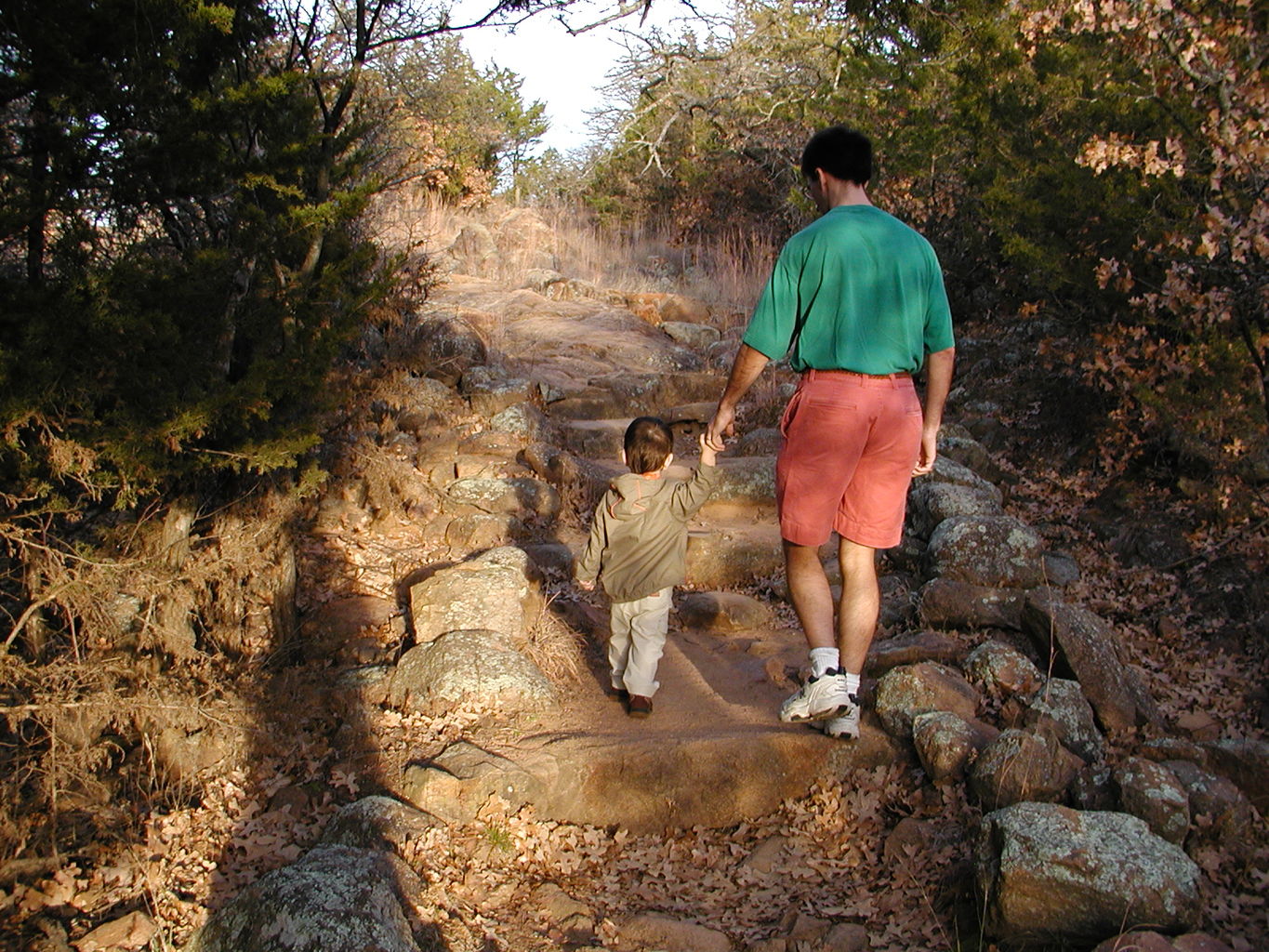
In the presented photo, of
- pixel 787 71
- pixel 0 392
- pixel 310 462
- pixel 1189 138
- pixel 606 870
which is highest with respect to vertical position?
pixel 787 71

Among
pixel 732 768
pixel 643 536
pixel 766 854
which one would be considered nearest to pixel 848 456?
pixel 643 536

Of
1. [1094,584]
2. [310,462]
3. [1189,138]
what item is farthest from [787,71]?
[310,462]

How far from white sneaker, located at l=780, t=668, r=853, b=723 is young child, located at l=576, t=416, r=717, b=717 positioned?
761mm

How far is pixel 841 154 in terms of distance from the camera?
139 inches

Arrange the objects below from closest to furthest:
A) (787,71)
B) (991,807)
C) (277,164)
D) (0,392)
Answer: (0,392) < (991,807) < (277,164) < (787,71)

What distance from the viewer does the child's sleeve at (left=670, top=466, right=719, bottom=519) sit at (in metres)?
3.83

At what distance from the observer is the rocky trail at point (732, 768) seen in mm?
3049

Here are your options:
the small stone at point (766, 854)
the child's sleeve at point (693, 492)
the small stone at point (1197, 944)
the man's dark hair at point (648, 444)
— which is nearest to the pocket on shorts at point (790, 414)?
the child's sleeve at point (693, 492)

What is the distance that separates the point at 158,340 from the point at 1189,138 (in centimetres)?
576

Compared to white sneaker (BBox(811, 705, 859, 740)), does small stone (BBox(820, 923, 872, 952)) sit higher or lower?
lower

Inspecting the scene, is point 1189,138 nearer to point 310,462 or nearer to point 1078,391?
point 1078,391

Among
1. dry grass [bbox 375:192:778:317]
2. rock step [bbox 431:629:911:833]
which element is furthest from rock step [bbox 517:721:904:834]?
dry grass [bbox 375:192:778:317]

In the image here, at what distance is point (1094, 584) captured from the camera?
237 inches

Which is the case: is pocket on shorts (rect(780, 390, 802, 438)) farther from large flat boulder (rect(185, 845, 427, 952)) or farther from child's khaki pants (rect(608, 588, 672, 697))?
large flat boulder (rect(185, 845, 427, 952))
